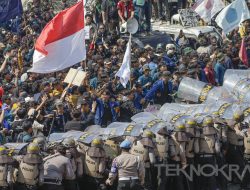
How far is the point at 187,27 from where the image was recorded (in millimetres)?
34438

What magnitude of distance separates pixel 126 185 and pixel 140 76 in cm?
733

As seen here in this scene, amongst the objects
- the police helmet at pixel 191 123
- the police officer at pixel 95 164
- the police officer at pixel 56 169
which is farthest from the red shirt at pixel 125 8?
the police officer at pixel 56 169

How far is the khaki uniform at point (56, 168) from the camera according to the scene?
18.2 meters

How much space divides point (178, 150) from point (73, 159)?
7.57ft

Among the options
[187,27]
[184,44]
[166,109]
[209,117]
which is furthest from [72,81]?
[187,27]

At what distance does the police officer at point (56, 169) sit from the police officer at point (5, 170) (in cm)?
69

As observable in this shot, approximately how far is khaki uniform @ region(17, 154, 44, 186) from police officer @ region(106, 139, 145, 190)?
148 cm

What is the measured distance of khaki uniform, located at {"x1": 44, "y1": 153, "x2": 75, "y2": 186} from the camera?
59.7 feet

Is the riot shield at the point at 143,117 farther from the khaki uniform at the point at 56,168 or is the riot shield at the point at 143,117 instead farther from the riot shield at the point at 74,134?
the khaki uniform at the point at 56,168

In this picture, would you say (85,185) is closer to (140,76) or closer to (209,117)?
(209,117)

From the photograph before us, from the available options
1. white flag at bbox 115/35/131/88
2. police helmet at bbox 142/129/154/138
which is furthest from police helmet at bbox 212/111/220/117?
white flag at bbox 115/35/131/88

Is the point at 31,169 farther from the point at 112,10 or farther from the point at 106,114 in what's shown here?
the point at 112,10

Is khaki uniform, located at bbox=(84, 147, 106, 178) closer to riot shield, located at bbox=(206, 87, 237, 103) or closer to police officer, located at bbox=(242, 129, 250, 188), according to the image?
police officer, located at bbox=(242, 129, 250, 188)

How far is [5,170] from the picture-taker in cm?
1777
